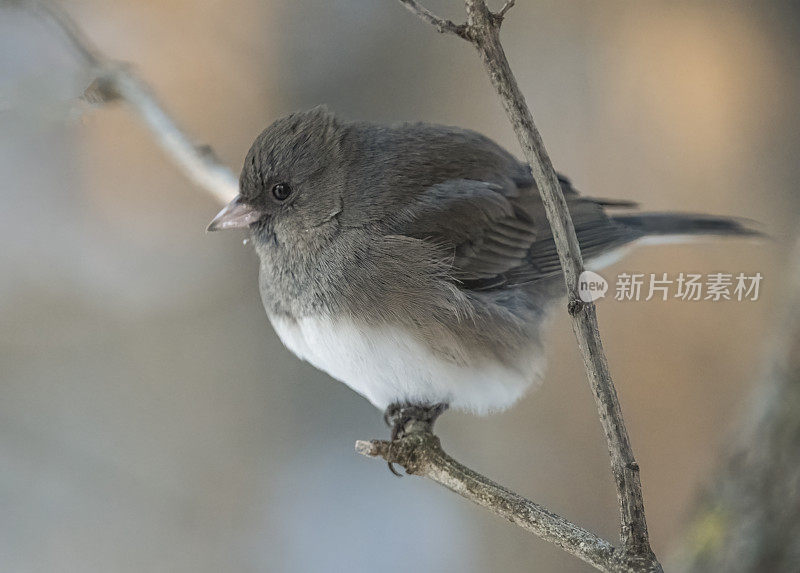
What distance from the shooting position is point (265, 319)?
2.66 metres

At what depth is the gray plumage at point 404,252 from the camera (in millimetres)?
1389

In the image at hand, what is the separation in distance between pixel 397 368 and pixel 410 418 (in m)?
0.10

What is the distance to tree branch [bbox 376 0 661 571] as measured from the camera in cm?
83

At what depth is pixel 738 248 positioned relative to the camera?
6.75ft

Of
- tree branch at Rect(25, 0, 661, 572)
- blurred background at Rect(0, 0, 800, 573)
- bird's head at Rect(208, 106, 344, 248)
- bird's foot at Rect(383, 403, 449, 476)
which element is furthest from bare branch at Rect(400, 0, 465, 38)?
blurred background at Rect(0, 0, 800, 573)

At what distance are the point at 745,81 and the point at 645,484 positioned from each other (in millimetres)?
1077

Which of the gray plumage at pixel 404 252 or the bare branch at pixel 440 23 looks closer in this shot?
the bare branch at pixel 440 23

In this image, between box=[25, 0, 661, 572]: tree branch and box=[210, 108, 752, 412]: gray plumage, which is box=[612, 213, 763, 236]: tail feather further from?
box=[25, 0, 661, 572]: tree branch

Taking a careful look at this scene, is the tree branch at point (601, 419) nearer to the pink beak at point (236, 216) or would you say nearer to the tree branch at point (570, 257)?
the tree branch at point (570, 257)

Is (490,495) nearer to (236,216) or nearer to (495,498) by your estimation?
(495,498)

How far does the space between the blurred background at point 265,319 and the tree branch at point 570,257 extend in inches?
42.5

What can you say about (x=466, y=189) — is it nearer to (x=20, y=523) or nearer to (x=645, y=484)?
(x=645, y=484)

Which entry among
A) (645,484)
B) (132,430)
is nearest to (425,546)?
(645,484)

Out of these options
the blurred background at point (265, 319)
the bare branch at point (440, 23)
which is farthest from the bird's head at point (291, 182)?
the blurred background at point (265, 319)
